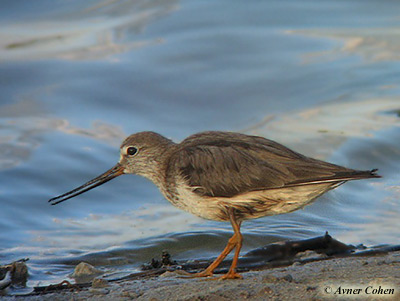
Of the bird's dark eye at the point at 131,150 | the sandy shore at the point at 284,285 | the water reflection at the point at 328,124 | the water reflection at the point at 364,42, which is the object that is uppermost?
the water reflection at the point at 364,42

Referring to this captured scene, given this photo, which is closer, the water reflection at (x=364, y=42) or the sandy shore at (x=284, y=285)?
the sandy shore at (x=284, y=285)

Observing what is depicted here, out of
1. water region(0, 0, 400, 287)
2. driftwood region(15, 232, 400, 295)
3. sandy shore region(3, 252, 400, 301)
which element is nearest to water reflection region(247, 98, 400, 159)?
water region(0, 0, 400, 287)

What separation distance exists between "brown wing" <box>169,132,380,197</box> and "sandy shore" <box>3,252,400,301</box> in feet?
2.43

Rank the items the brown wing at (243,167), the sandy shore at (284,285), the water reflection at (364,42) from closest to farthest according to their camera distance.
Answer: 1. the sandy shore at (284,285)
2. the brown wing at (243,167)
3. the water reflection at (364,42)

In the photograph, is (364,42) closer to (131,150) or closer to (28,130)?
(28,130)

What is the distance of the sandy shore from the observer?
502 centimetres

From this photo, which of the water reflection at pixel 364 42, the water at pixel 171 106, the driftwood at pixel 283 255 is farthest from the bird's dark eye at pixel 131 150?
the water reflection at pixel 364 42

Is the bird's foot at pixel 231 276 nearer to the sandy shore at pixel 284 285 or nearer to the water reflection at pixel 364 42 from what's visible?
the sandy shore at pixel 284 285

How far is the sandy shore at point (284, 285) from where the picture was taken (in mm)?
5023

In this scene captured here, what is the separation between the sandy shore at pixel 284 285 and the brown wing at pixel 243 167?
0.74m

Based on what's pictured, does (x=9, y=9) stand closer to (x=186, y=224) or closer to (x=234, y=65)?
(x=234, y=65)

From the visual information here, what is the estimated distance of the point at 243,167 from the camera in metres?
6.41

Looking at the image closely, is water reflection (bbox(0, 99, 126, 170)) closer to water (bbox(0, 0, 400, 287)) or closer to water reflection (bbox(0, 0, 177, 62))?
water (bbox(0, 0, 400, 287))

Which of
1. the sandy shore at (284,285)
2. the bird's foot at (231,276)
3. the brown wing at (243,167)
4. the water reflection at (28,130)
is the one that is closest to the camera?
the sandy shore at (284,285)
